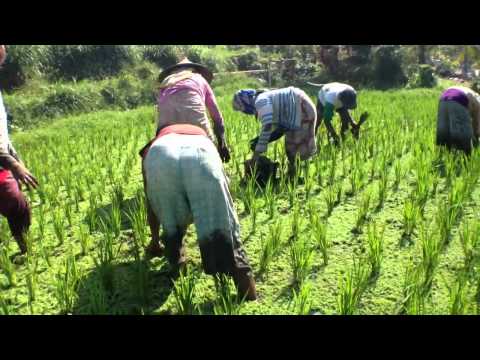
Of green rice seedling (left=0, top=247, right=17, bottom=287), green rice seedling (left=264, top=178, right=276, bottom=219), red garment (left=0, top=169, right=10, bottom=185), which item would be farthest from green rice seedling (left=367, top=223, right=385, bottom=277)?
red garment (left=0, top=169, right=10, bottom=185)

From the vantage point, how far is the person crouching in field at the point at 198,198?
1.85 metres

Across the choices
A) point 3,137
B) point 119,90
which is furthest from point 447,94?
point 119,90

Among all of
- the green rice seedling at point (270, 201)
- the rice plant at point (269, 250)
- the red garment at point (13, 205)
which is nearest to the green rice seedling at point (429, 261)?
the rice plant at point (269, 250)

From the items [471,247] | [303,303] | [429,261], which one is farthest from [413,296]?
[471,247]

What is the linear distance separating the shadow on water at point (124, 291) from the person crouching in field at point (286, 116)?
Result: 1.50 metres

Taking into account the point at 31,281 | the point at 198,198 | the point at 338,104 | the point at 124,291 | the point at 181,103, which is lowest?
the point at 124,291

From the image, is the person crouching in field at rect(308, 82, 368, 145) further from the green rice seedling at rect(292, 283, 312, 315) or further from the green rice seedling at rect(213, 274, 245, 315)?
the green rice seedling at rect(213, 274, 245, 315)

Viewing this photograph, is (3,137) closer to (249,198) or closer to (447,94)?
(249,198)

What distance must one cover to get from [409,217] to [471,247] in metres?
0.40

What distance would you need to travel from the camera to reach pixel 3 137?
2.16 m

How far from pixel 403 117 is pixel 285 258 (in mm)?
4663

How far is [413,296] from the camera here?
5.93 ft

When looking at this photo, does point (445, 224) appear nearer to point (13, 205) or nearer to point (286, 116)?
point (286, 116)

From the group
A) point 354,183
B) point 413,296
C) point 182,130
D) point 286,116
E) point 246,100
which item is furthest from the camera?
point 246,100
